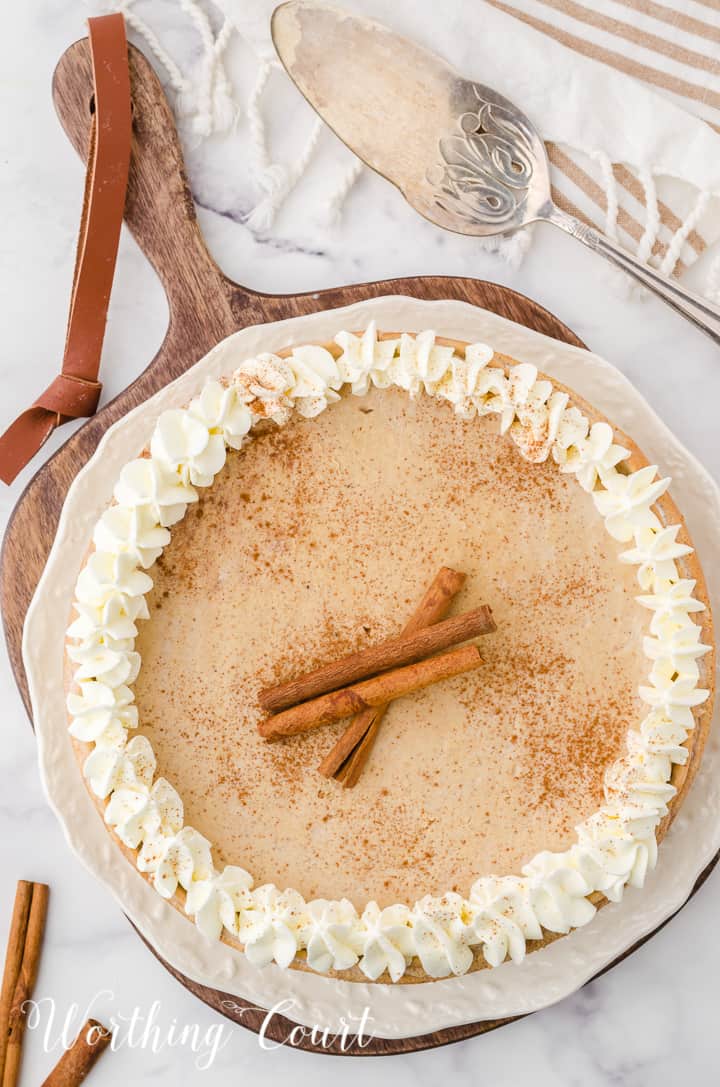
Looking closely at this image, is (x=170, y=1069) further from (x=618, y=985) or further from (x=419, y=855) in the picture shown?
(x=618, y=985)

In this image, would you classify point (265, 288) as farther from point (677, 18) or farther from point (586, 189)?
point (677, 18)

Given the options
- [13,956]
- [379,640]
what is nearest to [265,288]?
[379,640]

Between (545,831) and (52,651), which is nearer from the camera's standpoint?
(545,831)

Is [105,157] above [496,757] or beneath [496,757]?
above

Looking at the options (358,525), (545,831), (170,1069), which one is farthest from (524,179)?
(170,1069)

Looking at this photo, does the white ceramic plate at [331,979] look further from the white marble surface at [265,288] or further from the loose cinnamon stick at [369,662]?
the loose cinnamon stick at [369,662]

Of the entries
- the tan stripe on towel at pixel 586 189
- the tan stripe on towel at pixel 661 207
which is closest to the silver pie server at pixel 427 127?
the tan stripe on towel at pixel 586 189
